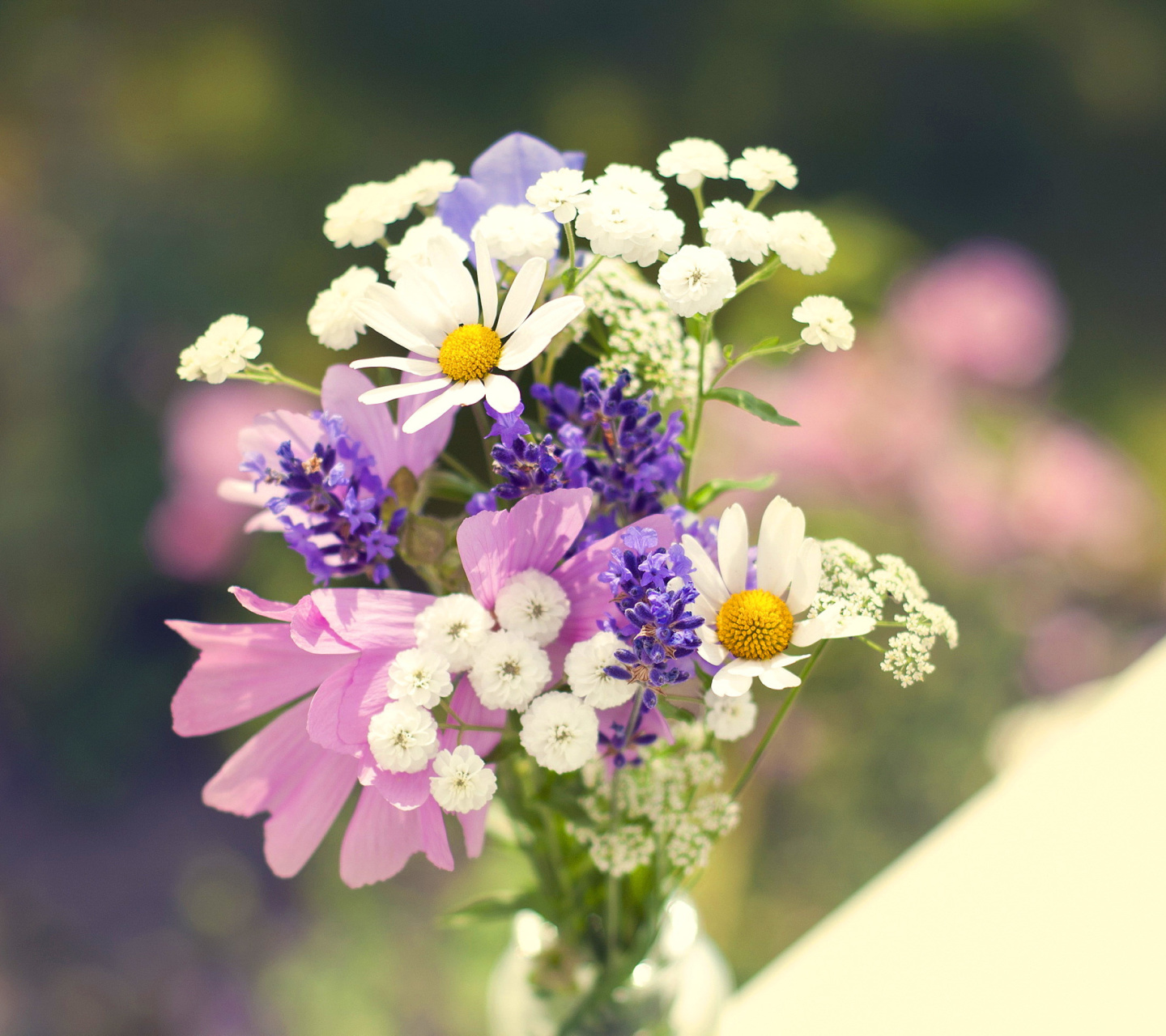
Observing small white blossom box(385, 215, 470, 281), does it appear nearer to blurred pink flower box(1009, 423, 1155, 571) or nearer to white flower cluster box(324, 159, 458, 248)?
white flower cluster box(324, 159, 458, 248)

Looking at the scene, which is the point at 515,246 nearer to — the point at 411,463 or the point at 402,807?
the point at 411,463


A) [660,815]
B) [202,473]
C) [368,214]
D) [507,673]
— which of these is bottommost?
[202,473]

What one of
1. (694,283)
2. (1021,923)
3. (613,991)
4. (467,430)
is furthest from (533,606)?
(467,430)

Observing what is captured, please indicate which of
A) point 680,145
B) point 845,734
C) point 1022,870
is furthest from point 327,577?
point 845,734

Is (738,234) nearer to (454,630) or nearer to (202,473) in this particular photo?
(454,630)

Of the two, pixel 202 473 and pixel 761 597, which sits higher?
pixel 761 597

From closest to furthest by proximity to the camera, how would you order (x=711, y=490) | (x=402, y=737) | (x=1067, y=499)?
(x=402, y=737), (x=711, y=490), (x=1067, y=499)
